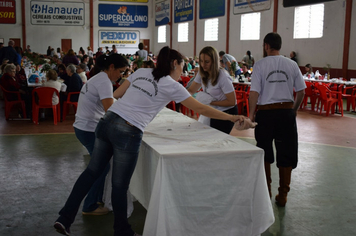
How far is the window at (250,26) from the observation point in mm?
15653

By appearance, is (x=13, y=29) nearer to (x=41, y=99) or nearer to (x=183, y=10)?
(x=183, y=10)

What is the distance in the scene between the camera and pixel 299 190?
3869mm

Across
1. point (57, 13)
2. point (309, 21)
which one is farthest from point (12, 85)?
point (57, 13)

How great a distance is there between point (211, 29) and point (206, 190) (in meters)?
17.6

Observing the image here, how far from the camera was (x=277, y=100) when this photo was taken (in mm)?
3254

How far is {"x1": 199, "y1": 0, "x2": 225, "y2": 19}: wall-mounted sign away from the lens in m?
18.0

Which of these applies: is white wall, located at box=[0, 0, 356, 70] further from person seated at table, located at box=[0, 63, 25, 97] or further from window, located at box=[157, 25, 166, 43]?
person seated at table, located at box=[0, 63, 25, 97]

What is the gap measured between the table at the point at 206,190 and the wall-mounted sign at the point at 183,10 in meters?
19.4

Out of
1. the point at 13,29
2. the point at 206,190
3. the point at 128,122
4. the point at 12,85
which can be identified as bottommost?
the point at 206,190

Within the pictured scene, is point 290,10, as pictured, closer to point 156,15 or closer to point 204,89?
point 204,89

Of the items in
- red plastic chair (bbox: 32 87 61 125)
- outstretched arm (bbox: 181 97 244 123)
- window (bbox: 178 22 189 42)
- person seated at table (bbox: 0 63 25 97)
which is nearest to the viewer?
outstretched arm (bbox: 181 97 244 123)

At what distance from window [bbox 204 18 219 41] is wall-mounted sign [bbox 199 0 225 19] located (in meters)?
0.28

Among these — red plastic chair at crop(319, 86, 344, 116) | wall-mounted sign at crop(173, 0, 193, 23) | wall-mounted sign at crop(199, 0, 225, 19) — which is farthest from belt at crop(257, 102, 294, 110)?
wall-mounted sign at crop(173, 0, 193, 23)

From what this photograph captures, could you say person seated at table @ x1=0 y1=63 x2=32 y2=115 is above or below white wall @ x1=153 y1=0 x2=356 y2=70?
below
